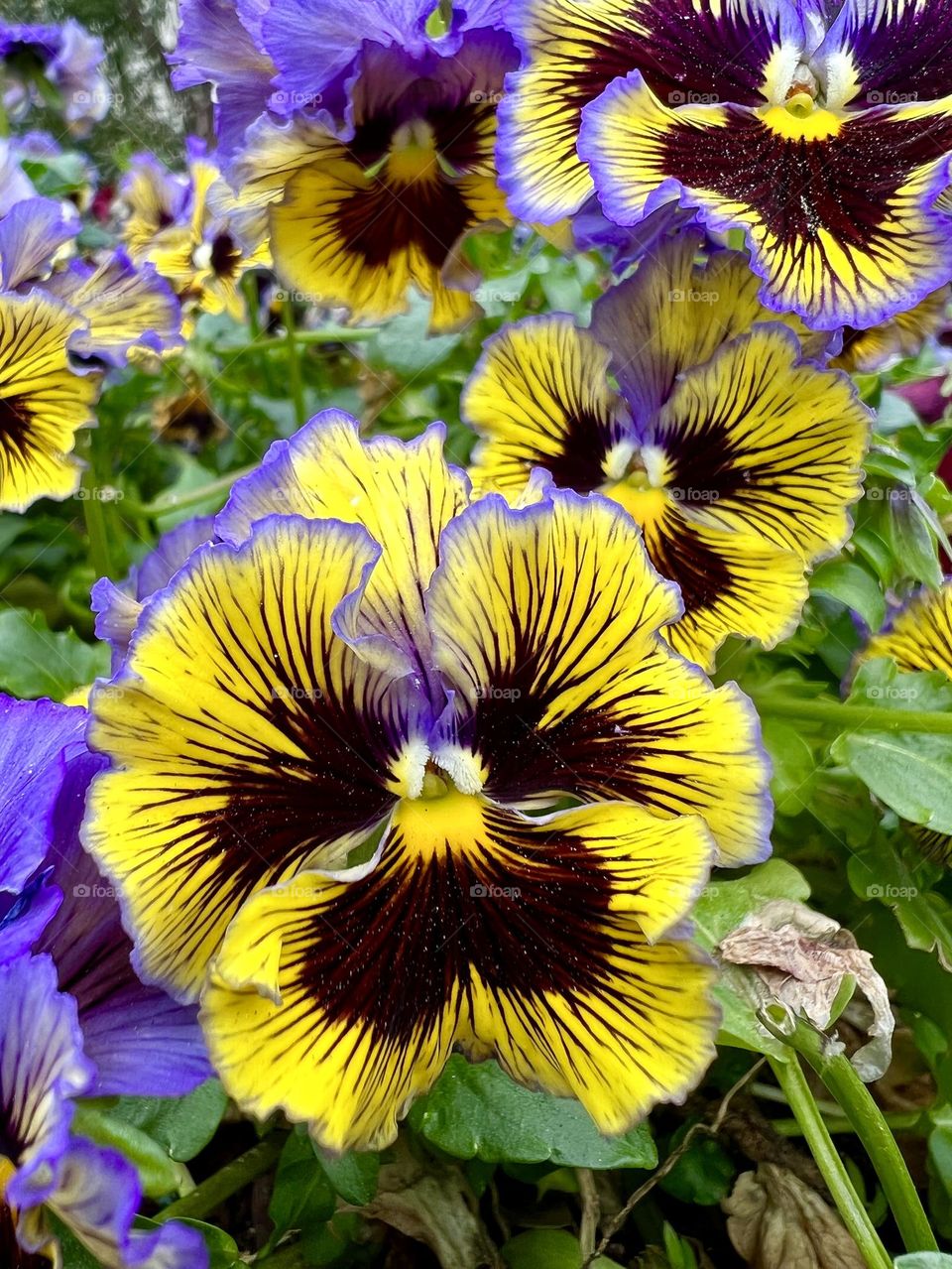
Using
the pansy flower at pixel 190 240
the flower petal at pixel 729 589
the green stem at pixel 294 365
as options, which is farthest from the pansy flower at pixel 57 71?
the flower petal at pixel 729 589

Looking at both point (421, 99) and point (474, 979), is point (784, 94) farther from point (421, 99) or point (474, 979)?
point (474, 979)

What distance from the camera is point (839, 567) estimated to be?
2.39 feet

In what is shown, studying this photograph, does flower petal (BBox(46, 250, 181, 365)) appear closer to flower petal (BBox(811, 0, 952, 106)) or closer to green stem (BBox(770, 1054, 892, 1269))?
flower petal (BBox(811, 0, 952, 106))

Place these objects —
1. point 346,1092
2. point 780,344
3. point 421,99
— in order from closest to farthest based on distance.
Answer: point 346,1092 < point 780,344 < point 421,99

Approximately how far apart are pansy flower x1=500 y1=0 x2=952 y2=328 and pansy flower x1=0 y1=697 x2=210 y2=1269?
369 millimetres

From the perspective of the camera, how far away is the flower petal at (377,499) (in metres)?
0.48

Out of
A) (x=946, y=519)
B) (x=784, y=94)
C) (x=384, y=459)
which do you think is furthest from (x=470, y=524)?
(x=946, y=519)

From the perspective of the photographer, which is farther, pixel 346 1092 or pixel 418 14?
pixel 418 14

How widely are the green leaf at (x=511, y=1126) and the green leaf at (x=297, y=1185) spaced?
63mm

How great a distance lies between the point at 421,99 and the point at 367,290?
0.13 meters
